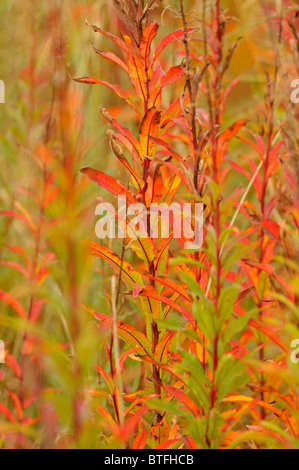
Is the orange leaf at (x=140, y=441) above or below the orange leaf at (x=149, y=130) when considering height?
below

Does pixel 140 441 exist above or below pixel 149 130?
below

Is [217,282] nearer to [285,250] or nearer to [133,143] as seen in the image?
[285,250]

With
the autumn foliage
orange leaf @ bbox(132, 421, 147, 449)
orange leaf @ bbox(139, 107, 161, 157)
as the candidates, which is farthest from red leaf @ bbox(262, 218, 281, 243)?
orange leaf @ bbox(132, 421, 147, 449)

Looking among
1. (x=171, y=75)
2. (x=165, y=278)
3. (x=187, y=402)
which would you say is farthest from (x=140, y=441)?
(x=171, y=75)

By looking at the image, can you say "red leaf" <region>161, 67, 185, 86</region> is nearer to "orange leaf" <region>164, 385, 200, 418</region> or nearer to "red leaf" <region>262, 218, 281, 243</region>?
"red leaf" <region>262, 218, 281, 243</region>

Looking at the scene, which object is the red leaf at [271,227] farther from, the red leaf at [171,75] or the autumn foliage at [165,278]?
the red leaf at [171,75]

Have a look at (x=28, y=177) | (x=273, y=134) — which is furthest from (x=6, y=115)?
(x=273, y=134)

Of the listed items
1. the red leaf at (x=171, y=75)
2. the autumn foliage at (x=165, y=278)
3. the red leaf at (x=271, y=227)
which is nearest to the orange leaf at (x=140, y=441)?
the autumn foliage at (x=165, y=278)

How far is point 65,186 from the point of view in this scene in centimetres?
33

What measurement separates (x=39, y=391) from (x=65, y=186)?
153 mm

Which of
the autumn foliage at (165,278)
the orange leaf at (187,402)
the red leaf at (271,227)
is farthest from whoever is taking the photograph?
the red leaf at (271,227)

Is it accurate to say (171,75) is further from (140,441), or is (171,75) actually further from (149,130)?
(140,441)

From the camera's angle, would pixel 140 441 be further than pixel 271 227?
No

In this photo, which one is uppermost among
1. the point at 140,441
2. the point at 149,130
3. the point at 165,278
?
the point at 149,130
